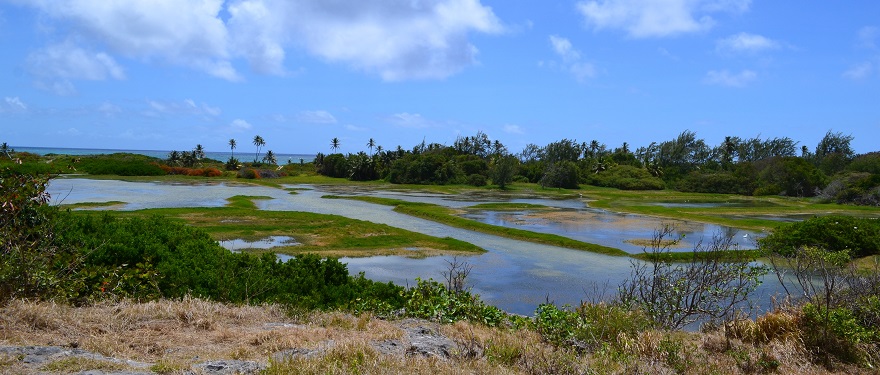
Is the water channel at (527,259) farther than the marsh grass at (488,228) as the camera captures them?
No

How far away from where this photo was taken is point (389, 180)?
108625 millimetres

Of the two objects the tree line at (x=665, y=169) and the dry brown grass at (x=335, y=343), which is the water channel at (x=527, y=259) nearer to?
the dry brown grass at (x=335, y=343)

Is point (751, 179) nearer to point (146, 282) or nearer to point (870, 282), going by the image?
point (870, 282)

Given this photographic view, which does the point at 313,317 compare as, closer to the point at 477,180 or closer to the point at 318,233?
the point at 318,233

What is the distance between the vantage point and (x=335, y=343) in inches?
270

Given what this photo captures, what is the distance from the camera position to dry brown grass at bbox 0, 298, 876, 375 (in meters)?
6.21

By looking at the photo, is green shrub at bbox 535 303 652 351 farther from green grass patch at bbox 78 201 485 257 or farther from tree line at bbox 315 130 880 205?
tree line at bbox 315 130 880 205

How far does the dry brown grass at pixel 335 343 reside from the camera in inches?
245

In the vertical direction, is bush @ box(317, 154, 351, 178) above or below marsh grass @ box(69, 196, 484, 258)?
above

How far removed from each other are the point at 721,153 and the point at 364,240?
403 ft

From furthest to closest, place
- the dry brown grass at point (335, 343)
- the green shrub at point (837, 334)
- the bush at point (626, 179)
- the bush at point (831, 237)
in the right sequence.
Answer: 1. the bush at point (626, 179)
2. the bush at point (831, 237)
3. the green shrub at point (837, 334)
4. the dry brown grass at point (335, 343)

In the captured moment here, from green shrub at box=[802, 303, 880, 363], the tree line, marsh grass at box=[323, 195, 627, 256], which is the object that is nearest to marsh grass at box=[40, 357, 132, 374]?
green shrub at box=[802, 303, 880, 363]

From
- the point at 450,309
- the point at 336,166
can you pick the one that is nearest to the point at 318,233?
the point at 450,309

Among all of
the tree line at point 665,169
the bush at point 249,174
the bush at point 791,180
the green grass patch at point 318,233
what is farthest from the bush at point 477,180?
the green grass patch at point 318,233
